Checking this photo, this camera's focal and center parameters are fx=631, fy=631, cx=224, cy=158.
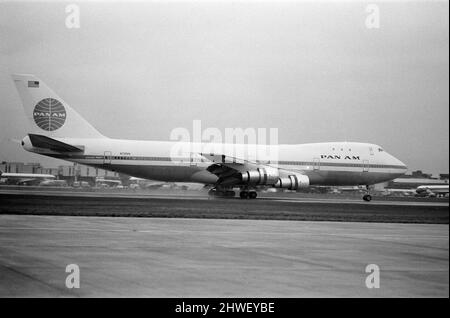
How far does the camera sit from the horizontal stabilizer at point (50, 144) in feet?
127

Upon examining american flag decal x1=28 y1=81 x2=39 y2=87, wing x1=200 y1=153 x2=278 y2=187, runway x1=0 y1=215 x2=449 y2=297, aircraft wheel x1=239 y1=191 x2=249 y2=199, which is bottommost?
runway x1=0 y1=215 x2=449 y2=297

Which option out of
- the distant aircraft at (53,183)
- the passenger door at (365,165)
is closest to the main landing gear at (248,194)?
the passenger door at (365,165)

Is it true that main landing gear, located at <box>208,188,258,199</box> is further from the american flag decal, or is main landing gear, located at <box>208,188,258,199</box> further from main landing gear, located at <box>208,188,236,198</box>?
the american flag decal

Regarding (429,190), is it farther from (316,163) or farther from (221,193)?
(221,193)

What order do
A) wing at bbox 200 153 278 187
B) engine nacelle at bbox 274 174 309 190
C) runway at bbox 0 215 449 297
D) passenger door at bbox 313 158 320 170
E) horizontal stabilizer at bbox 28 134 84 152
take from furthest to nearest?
passenger door at bbox 313 158 320 170
engine nacelle at bbox 274 174 309 190
wing at bbox 200 153 278 187
horizontal stabilizer at bbox 28 134 84 152
runway at bbox 0 215 449 297

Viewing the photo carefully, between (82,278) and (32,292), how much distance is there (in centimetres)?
93

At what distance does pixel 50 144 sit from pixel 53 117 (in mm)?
3127

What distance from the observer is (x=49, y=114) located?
4200 cm

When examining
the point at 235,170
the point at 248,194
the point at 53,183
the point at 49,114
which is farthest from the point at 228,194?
the point at 53,183

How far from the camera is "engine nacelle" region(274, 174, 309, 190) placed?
132 feet

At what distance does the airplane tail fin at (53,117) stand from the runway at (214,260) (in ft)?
82.1

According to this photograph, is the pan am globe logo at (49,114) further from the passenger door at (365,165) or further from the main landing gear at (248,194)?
the passenger door at (365,165)

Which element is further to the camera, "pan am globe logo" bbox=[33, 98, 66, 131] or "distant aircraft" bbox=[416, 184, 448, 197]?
"distant aircraft" bbox=[416, 184, 448, 197]

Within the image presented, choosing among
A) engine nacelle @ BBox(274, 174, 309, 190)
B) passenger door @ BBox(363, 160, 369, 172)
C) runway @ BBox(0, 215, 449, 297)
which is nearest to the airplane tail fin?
engine nacelle @ BBox(274, 174, 309, 190)
